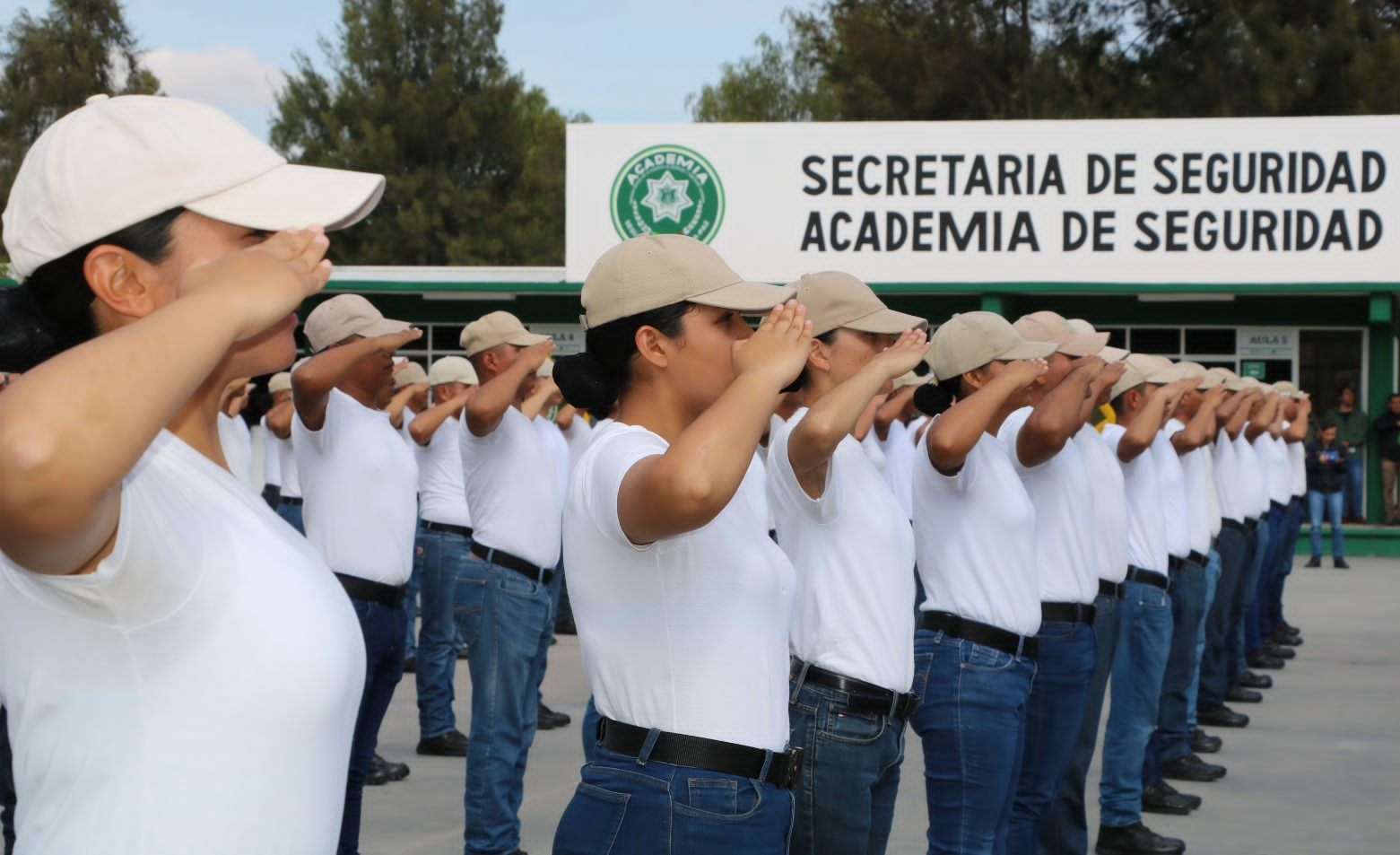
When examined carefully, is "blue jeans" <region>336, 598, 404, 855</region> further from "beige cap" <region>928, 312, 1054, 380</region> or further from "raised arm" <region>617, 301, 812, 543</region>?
"raised arm" <region>617, 301, 812, 543</region>

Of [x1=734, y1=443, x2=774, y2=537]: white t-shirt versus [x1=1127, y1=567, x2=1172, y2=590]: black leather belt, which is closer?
[x1=734, y1=443, x2=774, y2=537]: white t-shirt

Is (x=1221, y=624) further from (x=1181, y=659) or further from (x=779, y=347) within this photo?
(x=779, y=347)

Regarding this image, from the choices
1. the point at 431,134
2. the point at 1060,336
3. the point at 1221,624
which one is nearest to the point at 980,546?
the point at 1060,336

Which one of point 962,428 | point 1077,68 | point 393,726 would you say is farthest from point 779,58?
point 962,428

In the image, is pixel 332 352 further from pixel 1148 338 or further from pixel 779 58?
pixel 779 58

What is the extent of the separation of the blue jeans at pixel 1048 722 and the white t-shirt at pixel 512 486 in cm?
239

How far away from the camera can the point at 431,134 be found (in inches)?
2172

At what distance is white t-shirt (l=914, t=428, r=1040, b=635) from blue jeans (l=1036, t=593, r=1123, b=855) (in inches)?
53.0

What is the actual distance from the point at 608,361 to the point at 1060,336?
3.46 meters

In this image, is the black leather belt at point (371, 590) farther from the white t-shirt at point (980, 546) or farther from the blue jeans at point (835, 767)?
the blue jeans at point (835, 767)

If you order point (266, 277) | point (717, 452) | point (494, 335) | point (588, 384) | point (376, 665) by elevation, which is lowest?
point (376, 665)

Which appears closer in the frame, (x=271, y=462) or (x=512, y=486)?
(x=512, y=486)

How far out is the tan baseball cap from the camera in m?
7.73

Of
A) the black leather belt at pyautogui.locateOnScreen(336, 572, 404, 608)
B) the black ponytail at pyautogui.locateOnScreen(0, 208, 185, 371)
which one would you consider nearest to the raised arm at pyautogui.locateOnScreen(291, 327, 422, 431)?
the black leather belt at pyautogui.locateOnScreen(336, 572, 404, 608)
